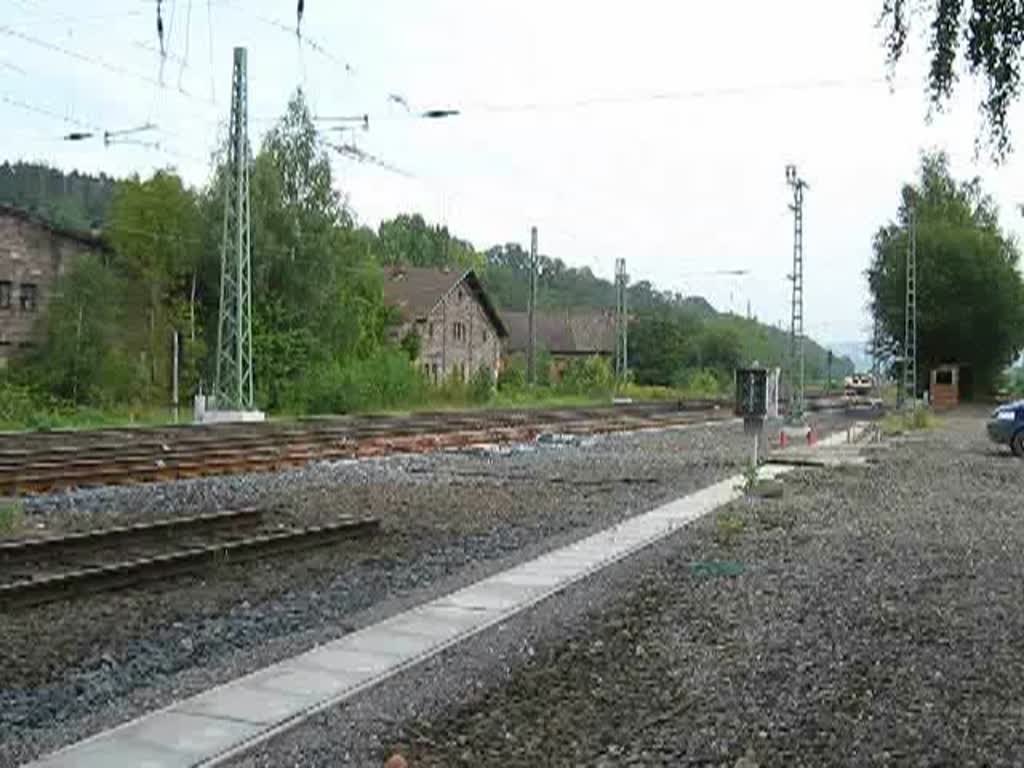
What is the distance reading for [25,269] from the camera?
50.4 meters

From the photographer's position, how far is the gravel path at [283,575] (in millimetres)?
7715

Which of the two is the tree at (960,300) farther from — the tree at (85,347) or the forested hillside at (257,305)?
the tree at (85,347)

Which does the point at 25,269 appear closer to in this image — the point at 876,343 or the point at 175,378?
the point at 175,378

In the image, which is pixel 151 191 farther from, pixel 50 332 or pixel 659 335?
pixel 659 335

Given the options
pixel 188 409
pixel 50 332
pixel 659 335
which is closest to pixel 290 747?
pixel 188 409

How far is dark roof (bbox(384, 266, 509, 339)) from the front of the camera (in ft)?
262

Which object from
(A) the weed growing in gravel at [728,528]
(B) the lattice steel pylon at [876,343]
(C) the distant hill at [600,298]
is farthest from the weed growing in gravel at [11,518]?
(C) the distant hill at [600,298]

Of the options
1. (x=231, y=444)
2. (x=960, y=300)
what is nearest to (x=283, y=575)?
(x=231, y=444)

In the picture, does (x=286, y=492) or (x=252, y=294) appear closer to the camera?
(x=286, y=492)

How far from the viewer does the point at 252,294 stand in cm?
5312

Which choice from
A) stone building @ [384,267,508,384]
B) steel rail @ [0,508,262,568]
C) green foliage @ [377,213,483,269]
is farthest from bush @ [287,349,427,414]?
green foliage @ [377,213,483,269]

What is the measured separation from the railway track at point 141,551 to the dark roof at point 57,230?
39.6 m

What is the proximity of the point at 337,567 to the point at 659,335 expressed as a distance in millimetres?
Result: 84462

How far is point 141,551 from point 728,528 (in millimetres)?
6740
